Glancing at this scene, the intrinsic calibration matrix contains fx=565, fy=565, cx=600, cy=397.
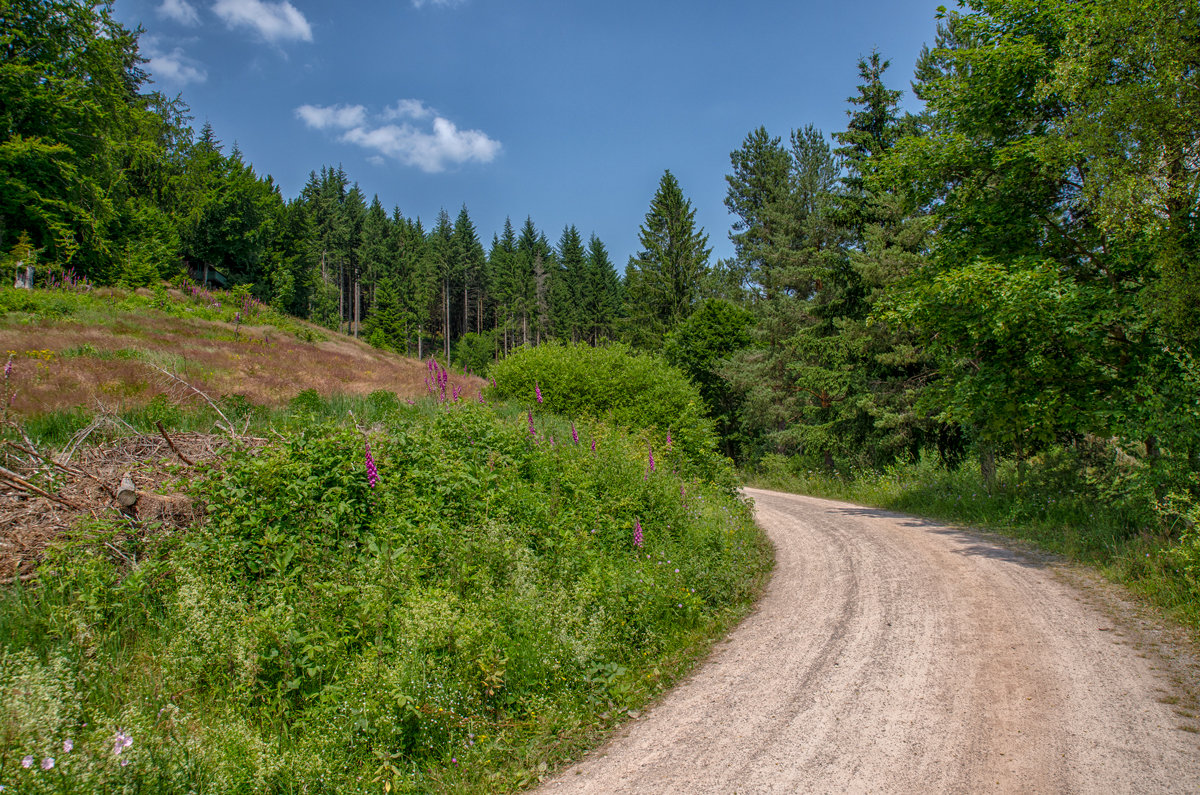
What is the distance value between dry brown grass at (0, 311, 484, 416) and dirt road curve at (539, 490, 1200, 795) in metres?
7.69

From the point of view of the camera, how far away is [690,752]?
3.93 m

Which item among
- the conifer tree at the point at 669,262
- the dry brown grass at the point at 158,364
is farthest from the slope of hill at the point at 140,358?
the conifer tree at the point at 669,262

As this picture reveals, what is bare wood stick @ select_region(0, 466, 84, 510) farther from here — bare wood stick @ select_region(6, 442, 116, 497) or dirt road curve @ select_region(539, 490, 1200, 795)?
dirt road curve @ select_region(539, 490, 1200, 795)

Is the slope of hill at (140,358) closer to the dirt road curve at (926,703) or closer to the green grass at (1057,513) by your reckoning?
the dirt road curve at (926,703)

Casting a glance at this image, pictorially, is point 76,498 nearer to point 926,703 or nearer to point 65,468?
point 65,468

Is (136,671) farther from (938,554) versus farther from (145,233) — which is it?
(145,233)

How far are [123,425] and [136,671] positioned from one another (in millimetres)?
3721

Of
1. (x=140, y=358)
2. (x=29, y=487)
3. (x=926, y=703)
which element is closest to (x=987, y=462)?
(x=926, y=703)

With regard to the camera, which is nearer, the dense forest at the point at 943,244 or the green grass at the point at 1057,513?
the green grass at the point at 1057,513

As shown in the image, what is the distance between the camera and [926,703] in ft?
14.3

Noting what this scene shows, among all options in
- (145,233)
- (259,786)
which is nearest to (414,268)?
(145,233)

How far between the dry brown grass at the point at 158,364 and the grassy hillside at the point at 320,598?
0.52 feet

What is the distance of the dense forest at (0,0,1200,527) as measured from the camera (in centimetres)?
791

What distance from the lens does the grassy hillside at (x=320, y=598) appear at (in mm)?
3562
